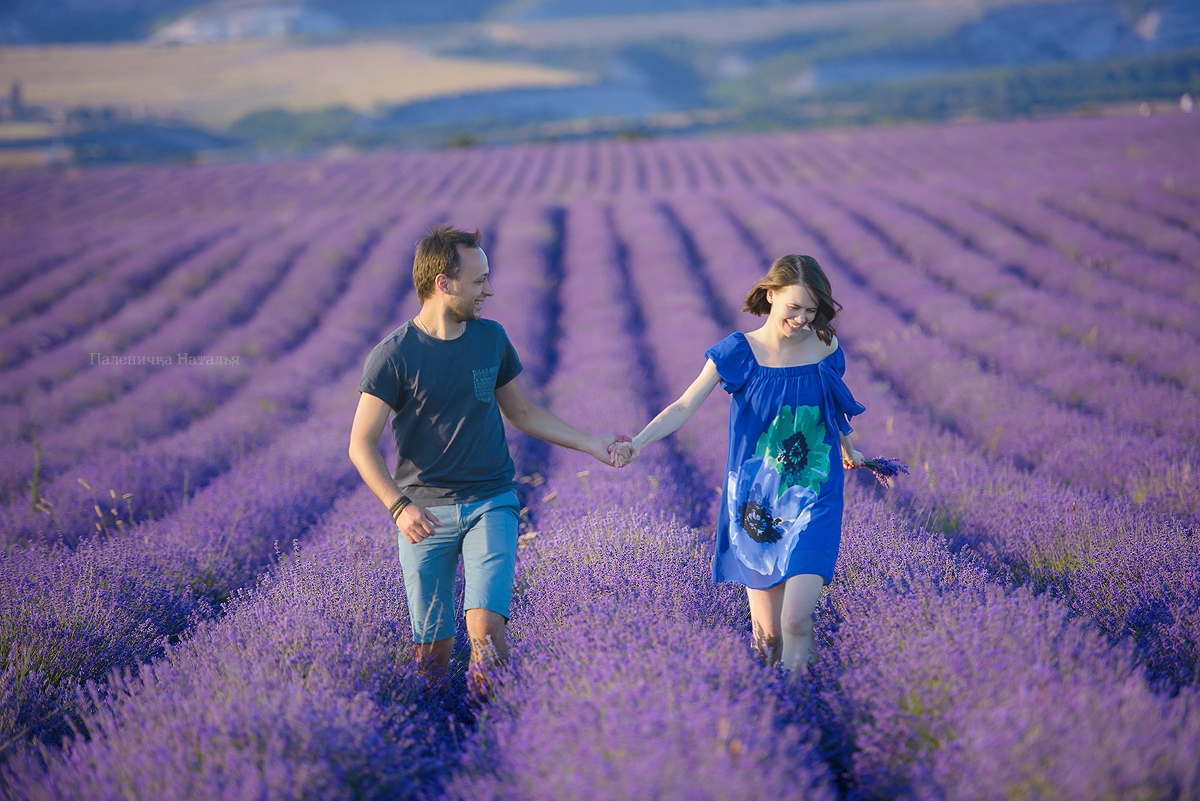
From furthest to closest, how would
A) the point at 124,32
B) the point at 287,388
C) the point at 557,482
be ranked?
the point at 124,32 < the point at 287,388 < the point at 557,482

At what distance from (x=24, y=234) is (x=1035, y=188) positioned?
19347 mm

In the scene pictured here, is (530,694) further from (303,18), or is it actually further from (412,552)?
(303,18)

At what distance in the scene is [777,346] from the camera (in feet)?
8.68

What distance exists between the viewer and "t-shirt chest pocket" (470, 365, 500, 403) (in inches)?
102

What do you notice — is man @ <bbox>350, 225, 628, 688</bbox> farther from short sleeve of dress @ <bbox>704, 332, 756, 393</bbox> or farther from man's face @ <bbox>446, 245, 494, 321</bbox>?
short sleeve of dress @ <bbox>704, 332, 756, 393</bbox>

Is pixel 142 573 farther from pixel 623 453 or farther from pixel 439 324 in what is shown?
pixel 623 453

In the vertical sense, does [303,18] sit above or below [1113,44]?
above

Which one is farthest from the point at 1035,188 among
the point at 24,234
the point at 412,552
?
the point at 24,234

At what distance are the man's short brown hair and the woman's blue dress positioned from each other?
2.93ft

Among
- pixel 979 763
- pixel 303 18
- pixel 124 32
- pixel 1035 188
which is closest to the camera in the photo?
pixel 979 763

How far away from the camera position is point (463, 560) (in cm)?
252

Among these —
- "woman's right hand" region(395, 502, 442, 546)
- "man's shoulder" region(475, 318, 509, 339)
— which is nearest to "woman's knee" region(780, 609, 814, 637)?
"woman's right hand" region(395, 502, 442, 546)

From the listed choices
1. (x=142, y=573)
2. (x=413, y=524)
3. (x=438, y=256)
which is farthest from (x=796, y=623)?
(x=142, y=573)

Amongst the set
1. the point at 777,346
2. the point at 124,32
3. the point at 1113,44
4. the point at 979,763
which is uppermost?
the point at 124,32
